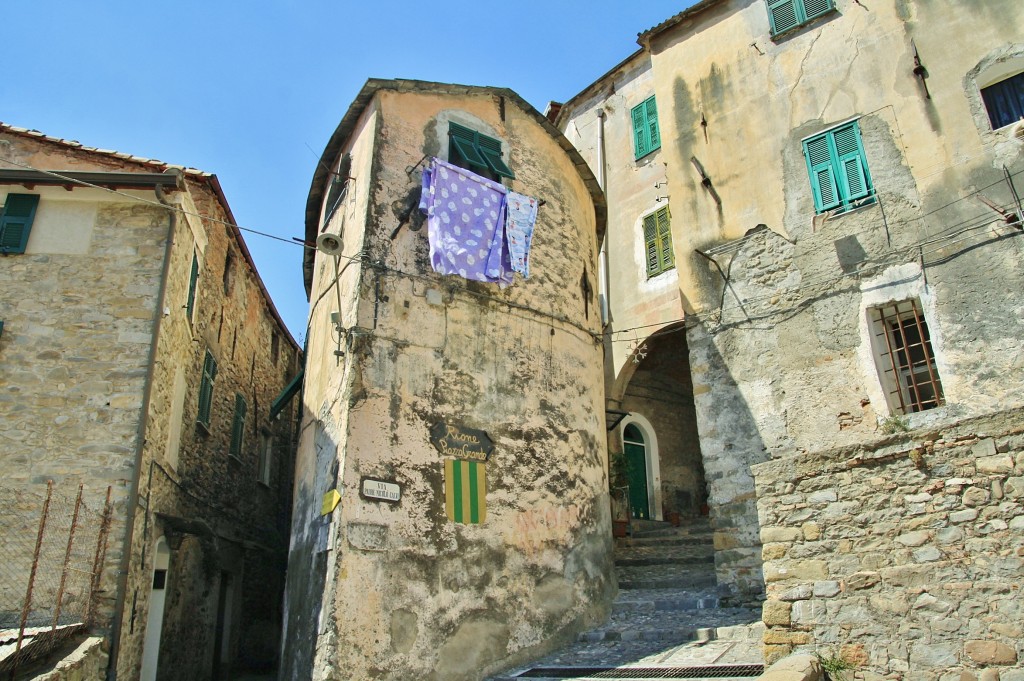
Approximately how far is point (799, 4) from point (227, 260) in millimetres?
11302

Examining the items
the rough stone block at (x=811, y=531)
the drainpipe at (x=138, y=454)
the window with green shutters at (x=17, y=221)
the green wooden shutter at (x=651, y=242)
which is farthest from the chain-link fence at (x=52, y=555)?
the green wooden shutter at (x=651, y=242)

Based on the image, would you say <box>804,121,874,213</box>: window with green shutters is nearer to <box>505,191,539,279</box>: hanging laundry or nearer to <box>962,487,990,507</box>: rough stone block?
<box>505,191,539,279</box>: hanging laundry

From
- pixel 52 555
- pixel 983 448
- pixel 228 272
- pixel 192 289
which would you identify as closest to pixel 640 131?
pixel 228 272

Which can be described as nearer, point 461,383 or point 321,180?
point 461,383

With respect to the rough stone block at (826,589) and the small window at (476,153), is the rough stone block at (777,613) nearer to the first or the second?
the rough stone block at (826,589)

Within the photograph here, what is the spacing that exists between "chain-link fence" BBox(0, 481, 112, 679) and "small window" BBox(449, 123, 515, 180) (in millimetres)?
6841

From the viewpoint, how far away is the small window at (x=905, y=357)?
10.8 metres

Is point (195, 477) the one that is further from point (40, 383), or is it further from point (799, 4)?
point (799, 4)

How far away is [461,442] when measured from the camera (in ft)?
34.7

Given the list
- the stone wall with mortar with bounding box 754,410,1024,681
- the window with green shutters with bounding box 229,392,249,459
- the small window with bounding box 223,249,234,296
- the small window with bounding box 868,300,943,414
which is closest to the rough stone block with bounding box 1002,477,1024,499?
the stone wall with mortar with bounding box 754,410,1024,681

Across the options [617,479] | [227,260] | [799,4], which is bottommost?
[617,479]

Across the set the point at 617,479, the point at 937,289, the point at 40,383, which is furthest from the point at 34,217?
the point at 937,289

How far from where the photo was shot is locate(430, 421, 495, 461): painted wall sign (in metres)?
10.4

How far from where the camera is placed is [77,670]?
27.6 feet
